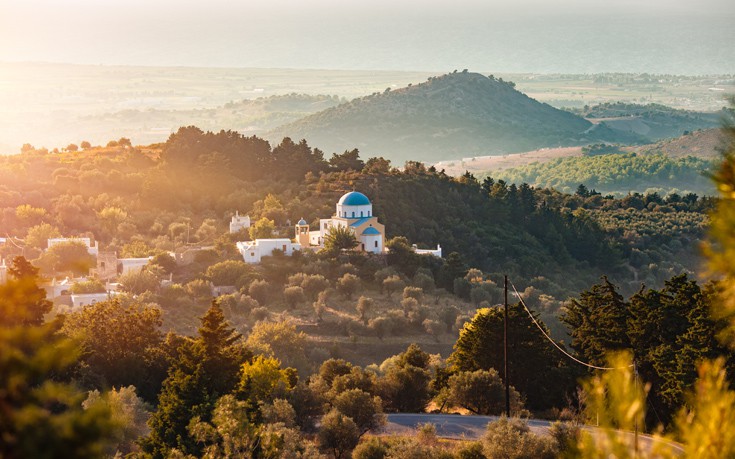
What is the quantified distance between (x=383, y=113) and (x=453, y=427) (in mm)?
159473

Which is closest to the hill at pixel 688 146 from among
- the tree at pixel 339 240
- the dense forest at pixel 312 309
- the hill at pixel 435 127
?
the hill at pixel 435 127

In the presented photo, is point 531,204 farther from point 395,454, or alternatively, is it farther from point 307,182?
point 395,454

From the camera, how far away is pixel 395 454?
21891 mm

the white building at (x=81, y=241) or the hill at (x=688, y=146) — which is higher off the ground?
the white building at (x=81, y=241)

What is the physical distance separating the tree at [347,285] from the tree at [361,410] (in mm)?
22637

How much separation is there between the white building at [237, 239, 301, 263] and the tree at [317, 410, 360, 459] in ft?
89.6

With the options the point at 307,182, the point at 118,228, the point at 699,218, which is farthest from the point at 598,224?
the point at 118,228

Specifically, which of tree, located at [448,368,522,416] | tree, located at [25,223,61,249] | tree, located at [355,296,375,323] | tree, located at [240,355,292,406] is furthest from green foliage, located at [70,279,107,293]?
tree, located at [448,368,522,416]

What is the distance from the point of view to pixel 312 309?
48.2 metres

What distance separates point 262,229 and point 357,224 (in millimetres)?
4562

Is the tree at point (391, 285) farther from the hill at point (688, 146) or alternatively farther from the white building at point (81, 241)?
the hill at point (688, 146)

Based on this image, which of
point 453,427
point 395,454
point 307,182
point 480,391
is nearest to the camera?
point 395,454

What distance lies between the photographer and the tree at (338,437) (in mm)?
24984

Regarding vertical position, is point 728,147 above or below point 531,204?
above
